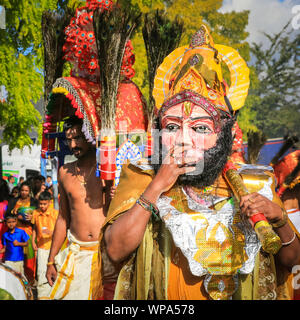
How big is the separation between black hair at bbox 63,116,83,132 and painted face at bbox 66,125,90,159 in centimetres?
5

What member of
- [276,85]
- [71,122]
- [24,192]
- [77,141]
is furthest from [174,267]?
[276,85]

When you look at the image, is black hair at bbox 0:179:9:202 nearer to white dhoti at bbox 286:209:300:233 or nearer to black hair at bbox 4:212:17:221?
black hair at bbox 4:212:17:221

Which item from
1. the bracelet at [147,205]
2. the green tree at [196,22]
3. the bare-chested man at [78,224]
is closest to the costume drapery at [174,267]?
the bracelet at [147,205]

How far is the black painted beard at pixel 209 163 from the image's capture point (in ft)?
7.50

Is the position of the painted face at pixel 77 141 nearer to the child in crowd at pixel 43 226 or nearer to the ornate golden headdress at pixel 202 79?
the ornate golden headdress at pixel 202 79

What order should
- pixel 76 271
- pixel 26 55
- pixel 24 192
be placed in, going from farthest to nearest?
pixel 26 55
pixel 24 192
pixel 76 271

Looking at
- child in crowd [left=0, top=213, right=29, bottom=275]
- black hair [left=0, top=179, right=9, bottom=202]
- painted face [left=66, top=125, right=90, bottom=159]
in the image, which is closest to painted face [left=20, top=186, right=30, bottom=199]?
black hair [left=0, top=179, right=9, bottom=202]

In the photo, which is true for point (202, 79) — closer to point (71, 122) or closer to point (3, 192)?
point (71, 122)

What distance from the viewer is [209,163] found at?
7.54 feet

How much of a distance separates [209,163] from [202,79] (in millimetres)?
486

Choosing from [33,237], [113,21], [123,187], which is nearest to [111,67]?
[113,21]

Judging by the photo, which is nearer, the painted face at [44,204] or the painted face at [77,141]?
the painted face at [77,141]

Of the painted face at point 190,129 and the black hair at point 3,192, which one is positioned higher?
the painted face at point 190,129

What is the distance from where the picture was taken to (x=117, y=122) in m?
4.24
